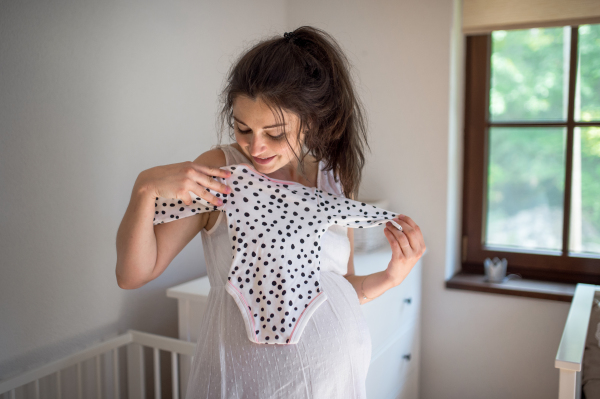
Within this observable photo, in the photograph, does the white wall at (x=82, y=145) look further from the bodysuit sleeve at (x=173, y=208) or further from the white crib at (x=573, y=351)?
the white crib at (x=573, y=351)

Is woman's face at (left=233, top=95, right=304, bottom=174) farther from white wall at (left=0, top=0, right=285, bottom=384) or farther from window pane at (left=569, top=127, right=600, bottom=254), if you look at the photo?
window pane at (left=569, top=127, right=600, bottom=254)

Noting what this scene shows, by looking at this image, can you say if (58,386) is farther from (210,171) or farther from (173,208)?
(210,171)

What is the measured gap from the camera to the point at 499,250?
220cm

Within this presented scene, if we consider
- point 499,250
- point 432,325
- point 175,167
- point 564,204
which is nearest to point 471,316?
point 432,325

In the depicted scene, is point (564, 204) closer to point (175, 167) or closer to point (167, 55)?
point (167, 55)

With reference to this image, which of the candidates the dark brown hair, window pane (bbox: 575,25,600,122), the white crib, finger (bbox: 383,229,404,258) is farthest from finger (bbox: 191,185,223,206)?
window pane (bbox: 575,25,600,122)

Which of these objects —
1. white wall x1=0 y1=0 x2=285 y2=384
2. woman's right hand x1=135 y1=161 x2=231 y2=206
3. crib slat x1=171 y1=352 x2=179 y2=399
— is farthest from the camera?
crib slat x1=171 y1=352 x2=179 y2=399

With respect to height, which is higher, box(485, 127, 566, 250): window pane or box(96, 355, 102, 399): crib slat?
box(485, 127, 566, 250): window pane

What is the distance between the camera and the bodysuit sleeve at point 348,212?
88 cm

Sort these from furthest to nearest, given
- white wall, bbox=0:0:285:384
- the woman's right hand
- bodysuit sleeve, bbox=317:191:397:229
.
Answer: white wall, bbox=0:0:285:384 < bodysuit sleeve, bbox=317:191:397:229 < the woman's right hand

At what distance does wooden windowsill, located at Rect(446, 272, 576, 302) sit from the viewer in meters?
1.93

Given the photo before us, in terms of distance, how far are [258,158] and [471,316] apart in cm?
165

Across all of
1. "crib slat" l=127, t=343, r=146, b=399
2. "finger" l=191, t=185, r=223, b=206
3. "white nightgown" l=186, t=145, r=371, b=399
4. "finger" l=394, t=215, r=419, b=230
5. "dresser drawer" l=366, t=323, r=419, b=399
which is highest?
"finger" l=191, t=185, r=223, b=206

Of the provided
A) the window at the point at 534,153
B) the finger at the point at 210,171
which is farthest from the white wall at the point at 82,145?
the window at the point at 534,153
